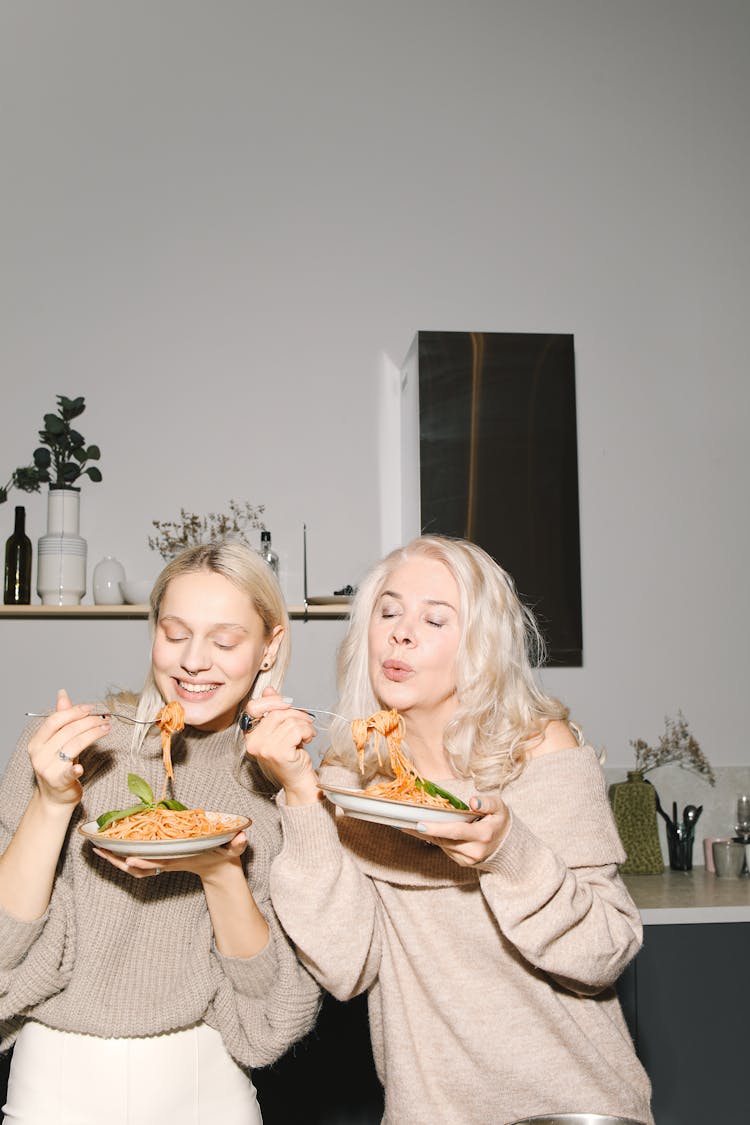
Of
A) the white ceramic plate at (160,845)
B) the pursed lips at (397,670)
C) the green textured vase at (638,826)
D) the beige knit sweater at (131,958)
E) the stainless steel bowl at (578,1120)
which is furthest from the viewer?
the green textured vase at (638,826)

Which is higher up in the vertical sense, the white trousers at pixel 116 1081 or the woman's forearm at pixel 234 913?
the woman's forearm at pixel 234 913

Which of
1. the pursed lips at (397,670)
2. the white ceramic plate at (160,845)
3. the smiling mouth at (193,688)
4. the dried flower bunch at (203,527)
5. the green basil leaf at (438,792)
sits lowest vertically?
the white ceramic plate at (160,845)

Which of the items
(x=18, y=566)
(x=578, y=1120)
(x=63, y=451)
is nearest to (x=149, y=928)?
(x=578, y=1120)

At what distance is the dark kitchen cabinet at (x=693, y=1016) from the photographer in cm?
268

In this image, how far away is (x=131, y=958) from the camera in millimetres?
1690

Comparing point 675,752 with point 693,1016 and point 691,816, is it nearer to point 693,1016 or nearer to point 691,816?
point 691,816

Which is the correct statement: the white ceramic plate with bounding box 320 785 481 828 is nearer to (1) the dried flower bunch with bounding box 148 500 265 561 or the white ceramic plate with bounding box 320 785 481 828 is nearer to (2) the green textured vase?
(2) the green textured vase

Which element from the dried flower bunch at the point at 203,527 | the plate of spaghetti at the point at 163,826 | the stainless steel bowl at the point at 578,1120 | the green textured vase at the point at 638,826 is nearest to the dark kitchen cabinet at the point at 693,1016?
the green textured vase at the point at 638,826

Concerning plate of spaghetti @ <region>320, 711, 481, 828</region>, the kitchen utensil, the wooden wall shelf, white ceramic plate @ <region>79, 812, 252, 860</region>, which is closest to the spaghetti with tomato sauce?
plate of spaghetti @ <region>320, 711, 481, 828</region>

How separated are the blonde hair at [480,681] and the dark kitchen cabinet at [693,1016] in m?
1.20

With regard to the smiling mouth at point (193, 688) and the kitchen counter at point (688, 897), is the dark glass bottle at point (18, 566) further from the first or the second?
the kitchen counter at point (688, 897)

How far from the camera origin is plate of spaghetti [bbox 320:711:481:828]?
1.38m

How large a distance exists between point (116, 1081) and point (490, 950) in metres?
0.61

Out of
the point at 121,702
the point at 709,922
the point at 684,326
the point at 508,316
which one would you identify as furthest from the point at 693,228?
the point at 121,702
